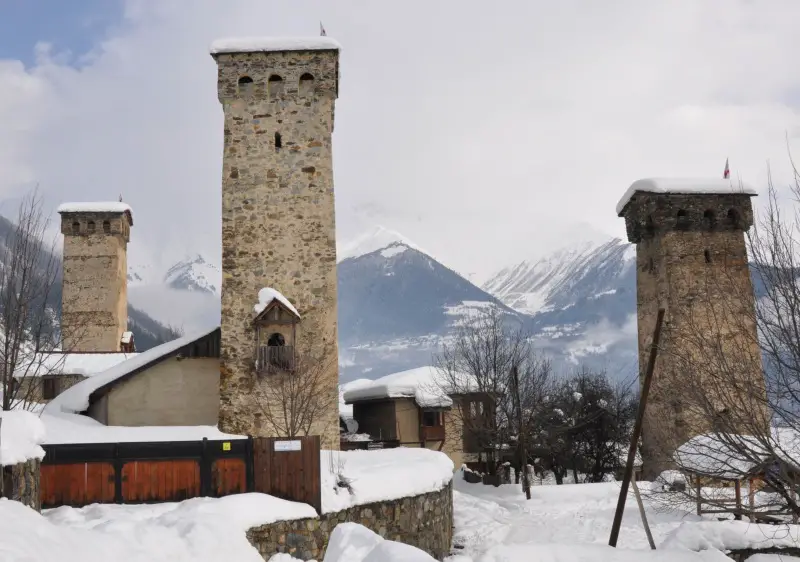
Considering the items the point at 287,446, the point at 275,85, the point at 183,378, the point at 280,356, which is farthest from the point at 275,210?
the point at 287,446

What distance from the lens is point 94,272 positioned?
51312 mm

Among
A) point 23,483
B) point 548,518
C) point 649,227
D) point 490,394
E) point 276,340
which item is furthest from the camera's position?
point 490,394

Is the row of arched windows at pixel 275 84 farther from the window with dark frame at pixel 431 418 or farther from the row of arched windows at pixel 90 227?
the row of arched windows at pixel 90 227

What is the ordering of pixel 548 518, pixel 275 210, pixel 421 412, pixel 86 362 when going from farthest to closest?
pixel 86 362 → pixel 421 412 → pixel 548 518 → pixel 275 210

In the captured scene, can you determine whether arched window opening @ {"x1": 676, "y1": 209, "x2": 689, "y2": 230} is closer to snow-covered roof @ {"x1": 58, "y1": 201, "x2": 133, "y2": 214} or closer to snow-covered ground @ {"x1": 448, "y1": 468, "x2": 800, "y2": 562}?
snow-covered ground @ {"x1": 448, "y1": 468, "x2": 800, "y2": 562}

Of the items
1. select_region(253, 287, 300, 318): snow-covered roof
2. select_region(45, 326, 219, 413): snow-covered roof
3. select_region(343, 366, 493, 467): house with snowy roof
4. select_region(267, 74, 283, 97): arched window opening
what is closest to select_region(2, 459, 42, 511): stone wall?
select_region(253, 287, 300, 318): snow-covered roof

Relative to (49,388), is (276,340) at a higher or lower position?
higher

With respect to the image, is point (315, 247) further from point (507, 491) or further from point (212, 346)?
point (507, 491)

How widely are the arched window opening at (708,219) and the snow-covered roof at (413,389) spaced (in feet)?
50.1

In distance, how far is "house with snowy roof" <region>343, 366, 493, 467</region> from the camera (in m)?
40.8

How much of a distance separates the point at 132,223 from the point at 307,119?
3711 centimetres

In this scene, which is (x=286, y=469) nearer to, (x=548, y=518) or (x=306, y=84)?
(x=306, y=84)

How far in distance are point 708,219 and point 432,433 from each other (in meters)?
17.2

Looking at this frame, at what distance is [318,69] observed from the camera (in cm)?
2345
